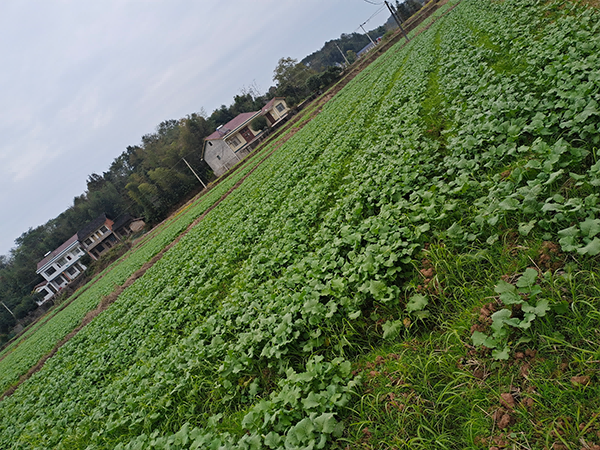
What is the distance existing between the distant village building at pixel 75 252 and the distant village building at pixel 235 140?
71.9 feet

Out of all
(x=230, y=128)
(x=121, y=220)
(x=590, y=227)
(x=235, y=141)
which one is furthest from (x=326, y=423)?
(x=121, y=220)

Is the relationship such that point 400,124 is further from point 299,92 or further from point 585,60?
point 299,92

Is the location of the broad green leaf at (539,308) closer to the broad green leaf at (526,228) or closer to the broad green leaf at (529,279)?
the broad green leaf at (529,279)

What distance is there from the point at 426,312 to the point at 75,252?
2799 inches

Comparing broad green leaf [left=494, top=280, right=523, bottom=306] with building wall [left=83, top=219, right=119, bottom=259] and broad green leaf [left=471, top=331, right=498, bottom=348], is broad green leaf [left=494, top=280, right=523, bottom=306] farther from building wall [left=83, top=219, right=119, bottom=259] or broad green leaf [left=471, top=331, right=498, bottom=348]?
building wall [left=83, top=219, right=119, bottom=259]

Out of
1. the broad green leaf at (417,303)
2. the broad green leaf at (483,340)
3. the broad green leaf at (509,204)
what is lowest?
the broad green leaf at (483,340)

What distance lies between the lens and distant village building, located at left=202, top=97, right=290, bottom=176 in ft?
Answer: 159

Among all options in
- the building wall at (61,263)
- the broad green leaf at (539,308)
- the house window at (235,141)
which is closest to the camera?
the broad green leaf at (539,308)

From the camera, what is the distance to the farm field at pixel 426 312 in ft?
6.63

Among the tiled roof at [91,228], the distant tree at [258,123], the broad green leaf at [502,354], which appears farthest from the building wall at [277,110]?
the broad green leaf at [502,354]

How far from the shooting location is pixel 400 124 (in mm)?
7195

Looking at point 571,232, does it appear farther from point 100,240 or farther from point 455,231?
point 100,240

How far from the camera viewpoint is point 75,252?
56.7 metres

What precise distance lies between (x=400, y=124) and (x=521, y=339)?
6.23 meters
